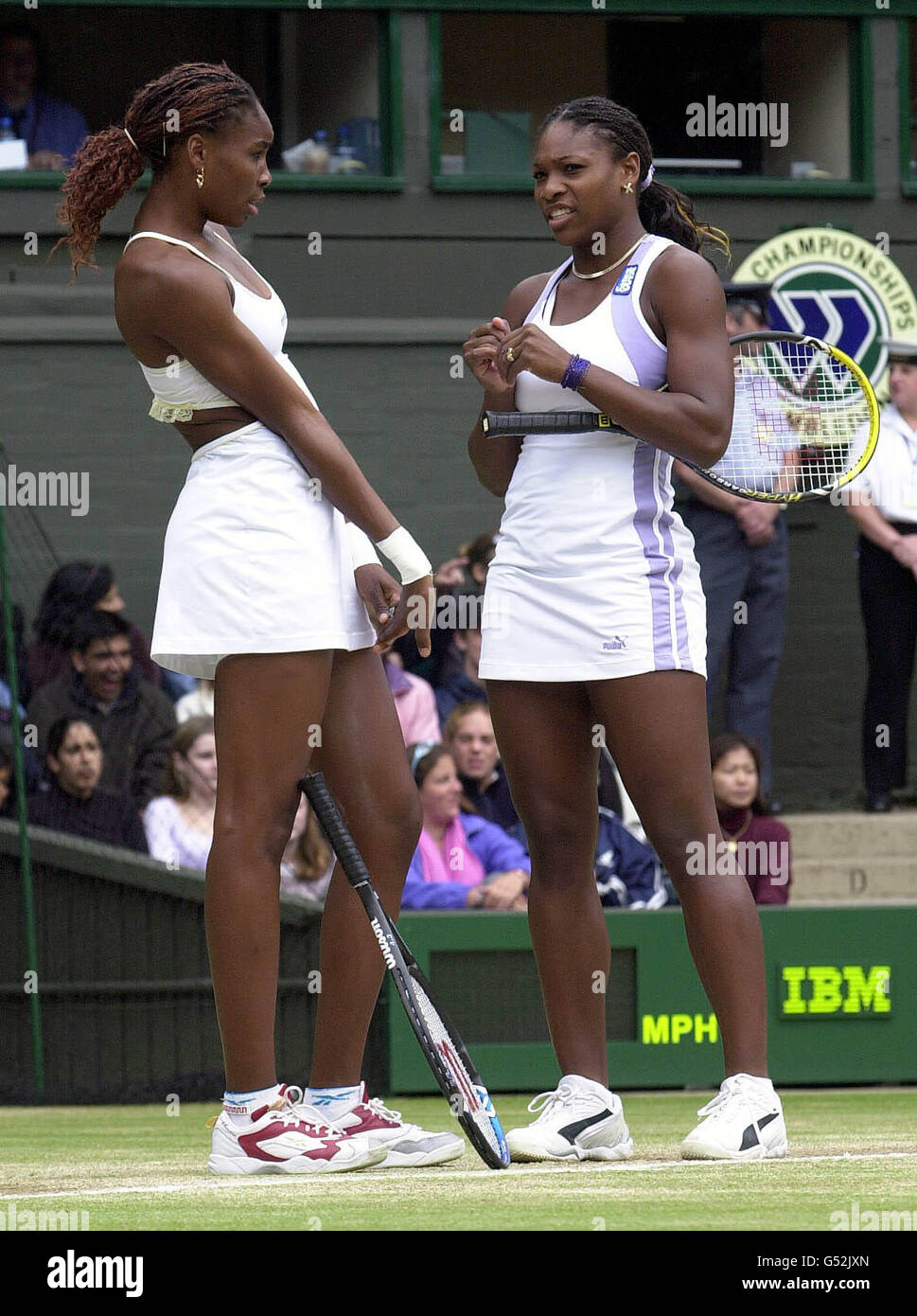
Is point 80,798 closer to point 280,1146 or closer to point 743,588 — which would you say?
point 743,588

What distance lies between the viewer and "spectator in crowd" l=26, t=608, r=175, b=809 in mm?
7918

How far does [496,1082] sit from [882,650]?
366cm

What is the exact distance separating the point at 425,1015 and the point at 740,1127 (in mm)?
650

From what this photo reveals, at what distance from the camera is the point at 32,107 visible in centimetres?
1066

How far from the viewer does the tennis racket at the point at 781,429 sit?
165 inches

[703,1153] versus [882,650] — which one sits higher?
[882,650]

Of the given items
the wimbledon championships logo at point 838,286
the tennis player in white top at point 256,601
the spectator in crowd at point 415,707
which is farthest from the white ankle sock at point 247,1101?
the wimbledon championships logo at point 838,286

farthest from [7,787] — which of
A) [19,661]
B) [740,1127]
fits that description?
[740,1127]

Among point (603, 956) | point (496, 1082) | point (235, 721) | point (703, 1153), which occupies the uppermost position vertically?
point (235, 721)

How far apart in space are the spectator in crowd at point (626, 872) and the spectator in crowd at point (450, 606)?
133 cm

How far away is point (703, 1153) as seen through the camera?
3971 millimetres

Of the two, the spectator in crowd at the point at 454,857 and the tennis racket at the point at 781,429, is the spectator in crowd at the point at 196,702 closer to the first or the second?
the spectator in crowd at the point at 454,857
